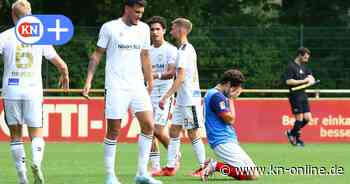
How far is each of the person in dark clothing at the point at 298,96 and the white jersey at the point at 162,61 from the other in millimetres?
8281

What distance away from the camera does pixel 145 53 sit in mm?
12719

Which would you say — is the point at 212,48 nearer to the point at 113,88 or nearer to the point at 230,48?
the point at 230,48

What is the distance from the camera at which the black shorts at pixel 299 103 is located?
2325 cm

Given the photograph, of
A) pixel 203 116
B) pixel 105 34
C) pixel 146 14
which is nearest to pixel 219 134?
pixel 203 116

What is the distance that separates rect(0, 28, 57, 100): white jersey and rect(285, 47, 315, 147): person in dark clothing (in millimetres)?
11441

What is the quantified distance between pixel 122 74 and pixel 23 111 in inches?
45.0

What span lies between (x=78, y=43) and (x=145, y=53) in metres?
13.7

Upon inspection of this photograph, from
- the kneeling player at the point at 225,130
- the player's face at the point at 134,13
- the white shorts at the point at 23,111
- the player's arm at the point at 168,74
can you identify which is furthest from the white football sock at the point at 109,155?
the player's arm at the point at 168,74

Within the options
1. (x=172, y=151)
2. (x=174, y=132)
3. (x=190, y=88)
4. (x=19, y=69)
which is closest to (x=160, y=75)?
(x=190, y=88)

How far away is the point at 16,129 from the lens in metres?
12.5

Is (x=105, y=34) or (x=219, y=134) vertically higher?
(x=105, y=34)

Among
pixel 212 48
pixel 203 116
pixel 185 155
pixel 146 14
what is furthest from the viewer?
pixel 146 14

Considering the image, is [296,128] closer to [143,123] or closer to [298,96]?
[298,96]

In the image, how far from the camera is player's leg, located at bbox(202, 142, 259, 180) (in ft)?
44.6
